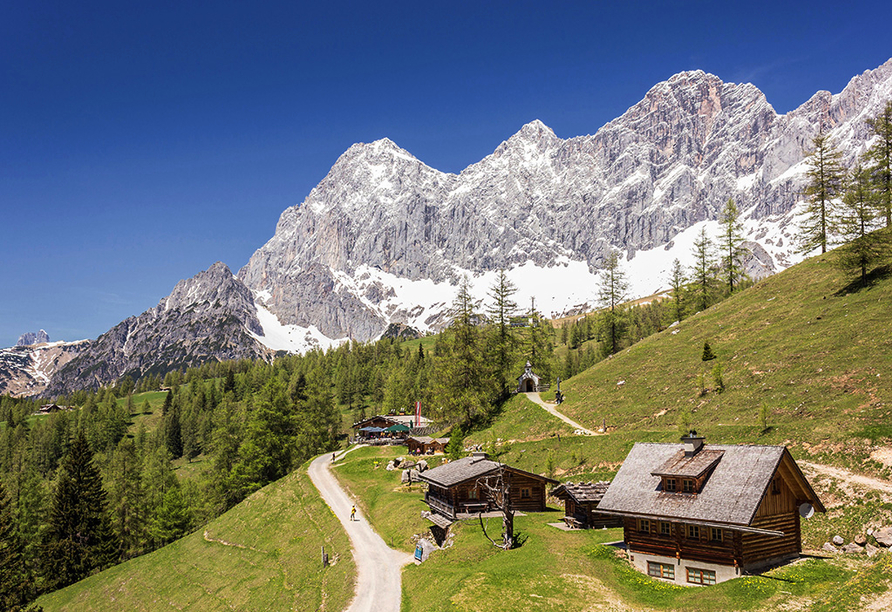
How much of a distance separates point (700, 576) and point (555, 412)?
123 ft

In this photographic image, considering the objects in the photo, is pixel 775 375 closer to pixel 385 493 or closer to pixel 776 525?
pixel 776 525

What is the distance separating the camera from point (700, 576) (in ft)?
89.5

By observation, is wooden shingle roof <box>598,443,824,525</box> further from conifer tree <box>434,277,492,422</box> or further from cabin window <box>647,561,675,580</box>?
conifer tree <box>434,277,492,422</box>

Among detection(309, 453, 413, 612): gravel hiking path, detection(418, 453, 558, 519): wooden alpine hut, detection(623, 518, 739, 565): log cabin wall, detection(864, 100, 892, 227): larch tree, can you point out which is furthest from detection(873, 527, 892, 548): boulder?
detection(864, 100, 892, 227): larch tree

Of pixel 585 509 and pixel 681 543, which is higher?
pixel 681 543

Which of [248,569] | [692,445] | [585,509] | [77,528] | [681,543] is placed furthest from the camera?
[77,528]

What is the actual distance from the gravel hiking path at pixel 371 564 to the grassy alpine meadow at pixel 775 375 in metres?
26.8

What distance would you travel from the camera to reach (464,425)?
74625 mm

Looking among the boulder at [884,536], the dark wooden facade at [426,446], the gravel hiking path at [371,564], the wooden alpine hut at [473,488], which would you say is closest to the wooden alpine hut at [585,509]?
the wooden alpine hut at [473,488]

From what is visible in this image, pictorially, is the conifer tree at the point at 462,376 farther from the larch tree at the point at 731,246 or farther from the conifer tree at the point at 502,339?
the larch tree at the point at 731,246

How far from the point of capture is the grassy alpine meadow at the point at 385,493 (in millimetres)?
42156

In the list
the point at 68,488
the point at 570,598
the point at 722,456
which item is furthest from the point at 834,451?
the point at 68,488

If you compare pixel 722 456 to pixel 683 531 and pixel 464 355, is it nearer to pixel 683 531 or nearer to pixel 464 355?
pixel 683 531

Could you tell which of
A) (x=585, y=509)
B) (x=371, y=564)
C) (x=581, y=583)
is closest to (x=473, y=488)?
(x=585, y=509)
